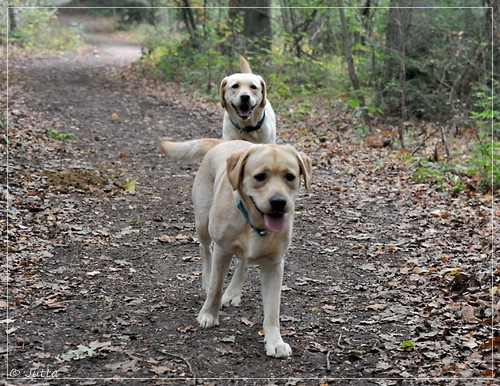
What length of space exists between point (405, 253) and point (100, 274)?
3.33m

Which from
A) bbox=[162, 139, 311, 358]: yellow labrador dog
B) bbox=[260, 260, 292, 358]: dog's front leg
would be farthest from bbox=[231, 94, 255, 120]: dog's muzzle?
bbox=[260, 260, 292, 358]: dog's front leg

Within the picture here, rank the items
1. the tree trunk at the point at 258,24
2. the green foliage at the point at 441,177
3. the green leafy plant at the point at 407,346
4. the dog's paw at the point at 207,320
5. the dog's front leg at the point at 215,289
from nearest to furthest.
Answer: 1. the green leafy plant at the point at 407,346
2. the dog's front leg at the point at 215,289
3. the dog's paw at the point at 207,320
4. the green foliage at the point at 441,177
5. the tree trunk at the point at 258,24

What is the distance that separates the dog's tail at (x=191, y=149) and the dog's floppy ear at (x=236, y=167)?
49.6 inches

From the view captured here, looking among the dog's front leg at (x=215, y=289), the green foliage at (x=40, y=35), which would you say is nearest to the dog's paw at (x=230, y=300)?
the dog's front leg at (x=215, y=289)

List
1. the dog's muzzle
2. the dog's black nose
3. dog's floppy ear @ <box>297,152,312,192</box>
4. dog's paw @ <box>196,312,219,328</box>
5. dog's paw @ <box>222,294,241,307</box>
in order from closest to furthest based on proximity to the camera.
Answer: the dog's black nose
dog's floppy ear @ <box>297,152,312,192</box>
dog's paw @ <box>196,312,219,328</box>
dog's paw @ <box>222,294,241,307</box>
the dog's muzzle

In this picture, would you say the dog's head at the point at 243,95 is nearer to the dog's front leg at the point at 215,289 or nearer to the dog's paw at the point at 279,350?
the dog's front leg at the point at 215,289

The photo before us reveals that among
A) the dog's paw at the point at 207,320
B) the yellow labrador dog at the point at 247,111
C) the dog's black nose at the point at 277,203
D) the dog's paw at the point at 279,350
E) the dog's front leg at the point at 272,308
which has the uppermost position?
the dog's black nose at the point at 277,203

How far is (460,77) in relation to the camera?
41.2ft

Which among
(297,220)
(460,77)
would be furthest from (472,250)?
(460,77)

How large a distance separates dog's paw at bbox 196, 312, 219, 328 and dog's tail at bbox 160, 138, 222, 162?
60.3 inches

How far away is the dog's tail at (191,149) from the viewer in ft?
18.3

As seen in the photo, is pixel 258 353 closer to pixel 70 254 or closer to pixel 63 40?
pixel 70 254

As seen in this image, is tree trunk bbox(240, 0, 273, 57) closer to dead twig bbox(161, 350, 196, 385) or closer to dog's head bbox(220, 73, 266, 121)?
dog's head bbox(220, 73, 266, 121)

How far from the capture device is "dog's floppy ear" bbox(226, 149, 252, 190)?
13.8ft
